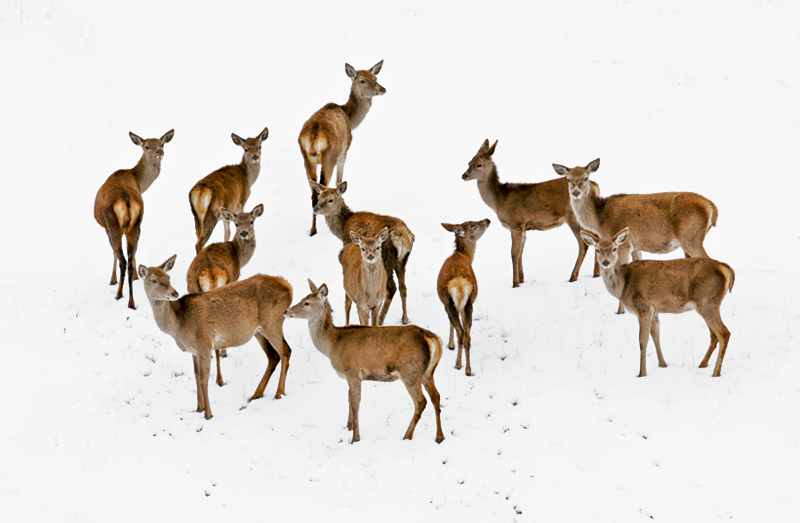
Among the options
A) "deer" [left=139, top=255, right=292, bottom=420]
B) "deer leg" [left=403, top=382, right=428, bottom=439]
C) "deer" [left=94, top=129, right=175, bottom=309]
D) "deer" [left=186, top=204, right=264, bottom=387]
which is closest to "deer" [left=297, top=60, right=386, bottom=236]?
"deer" [left=186, top=204, right=264, bottom=387]

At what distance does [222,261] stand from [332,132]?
4728 mm

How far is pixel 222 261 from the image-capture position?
11.9 m

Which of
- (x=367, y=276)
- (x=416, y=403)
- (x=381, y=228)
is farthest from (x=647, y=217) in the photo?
(x=416, y=403)

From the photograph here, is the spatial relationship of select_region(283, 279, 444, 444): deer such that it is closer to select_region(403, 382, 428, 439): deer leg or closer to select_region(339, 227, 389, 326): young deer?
select_region(403, 382, 428, 439): deer leg

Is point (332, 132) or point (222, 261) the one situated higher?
point (332, 132)

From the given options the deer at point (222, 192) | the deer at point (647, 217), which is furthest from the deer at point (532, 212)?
the deer at point (222, 192)

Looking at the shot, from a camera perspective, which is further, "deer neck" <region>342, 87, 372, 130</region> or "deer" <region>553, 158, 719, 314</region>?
"deer neck" <region>342, 87, 372, 130</region>

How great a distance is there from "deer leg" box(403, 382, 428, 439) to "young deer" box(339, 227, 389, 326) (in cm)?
228

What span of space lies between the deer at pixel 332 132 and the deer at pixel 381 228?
1624mm

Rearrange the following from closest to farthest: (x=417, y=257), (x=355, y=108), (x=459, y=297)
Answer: (x=459, y=297) < (x=417, y=257) < (x=355, y=108)

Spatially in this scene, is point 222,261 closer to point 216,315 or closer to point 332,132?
point 216,315

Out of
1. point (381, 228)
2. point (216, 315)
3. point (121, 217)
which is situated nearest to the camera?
point (216, 315)

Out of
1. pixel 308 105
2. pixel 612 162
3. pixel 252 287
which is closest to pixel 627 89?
pixel 612 162

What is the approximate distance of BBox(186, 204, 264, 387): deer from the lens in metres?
11.6
